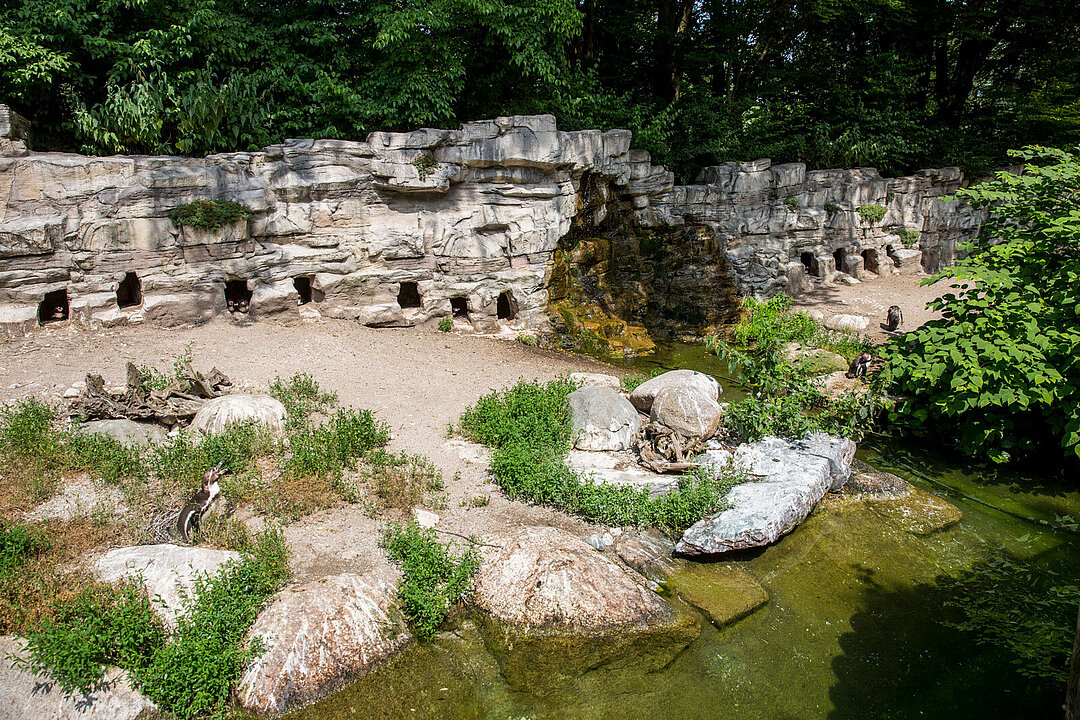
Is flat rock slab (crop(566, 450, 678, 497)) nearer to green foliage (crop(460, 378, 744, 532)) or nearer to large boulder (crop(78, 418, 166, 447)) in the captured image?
green foliage (crop(460, 378, 744, 532))

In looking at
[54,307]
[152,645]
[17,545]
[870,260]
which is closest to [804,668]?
[152,645]

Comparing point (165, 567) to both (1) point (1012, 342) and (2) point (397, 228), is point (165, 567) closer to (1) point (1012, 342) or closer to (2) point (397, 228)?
(2) point (397, 228)

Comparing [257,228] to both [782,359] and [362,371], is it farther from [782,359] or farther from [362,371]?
[782,359]

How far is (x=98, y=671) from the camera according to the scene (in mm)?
5039

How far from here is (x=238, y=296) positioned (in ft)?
43.7

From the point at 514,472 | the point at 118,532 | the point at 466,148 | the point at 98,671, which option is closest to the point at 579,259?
the point at 466,148

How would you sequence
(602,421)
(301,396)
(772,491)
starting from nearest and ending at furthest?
(772,491) < (602,421) < (301,396)

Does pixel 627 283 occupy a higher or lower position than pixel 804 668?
higher

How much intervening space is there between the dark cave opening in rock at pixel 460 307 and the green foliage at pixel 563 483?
5.57m

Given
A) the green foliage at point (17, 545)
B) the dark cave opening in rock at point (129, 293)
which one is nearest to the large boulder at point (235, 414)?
the green foliage at point (17, 545)

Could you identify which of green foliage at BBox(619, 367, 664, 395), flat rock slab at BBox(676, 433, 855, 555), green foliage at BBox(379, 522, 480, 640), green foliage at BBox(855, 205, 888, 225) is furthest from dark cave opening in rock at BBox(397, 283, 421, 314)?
green foliage at BBox(855, 205, 888, 225)

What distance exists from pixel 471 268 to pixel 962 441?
930 cm

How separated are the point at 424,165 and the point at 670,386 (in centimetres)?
698

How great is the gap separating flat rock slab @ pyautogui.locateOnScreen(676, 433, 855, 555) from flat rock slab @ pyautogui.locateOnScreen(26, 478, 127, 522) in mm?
5969
